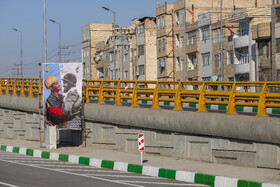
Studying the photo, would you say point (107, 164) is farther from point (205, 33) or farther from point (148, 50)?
point (148, 50)

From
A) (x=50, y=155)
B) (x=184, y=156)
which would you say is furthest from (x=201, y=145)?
(x=50, y=155)

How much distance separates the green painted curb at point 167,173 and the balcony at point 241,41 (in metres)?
47.5

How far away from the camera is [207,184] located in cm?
1659

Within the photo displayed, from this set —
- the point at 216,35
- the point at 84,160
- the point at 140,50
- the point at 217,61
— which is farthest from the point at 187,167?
the point at 140,50

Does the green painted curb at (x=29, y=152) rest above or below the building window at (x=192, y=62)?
below

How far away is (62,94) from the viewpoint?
26.3m

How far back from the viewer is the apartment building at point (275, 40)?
5744cm

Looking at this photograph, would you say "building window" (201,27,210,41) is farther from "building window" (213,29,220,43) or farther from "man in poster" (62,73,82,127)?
"man in poster" (62,73,82,127)

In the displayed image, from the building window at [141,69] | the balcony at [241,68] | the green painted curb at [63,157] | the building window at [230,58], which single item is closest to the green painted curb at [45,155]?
the green painted curb at [63,157]

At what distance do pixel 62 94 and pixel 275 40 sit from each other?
35.8 metres

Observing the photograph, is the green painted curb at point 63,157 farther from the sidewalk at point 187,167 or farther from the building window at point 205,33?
the building window at point 205,33

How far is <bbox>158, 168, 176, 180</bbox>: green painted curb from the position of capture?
1791cm

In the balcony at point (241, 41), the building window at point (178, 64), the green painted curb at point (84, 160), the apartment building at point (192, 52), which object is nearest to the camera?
the green painted curb at point (84, 160)

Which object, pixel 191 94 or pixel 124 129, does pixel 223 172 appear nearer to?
pixel 191 94
